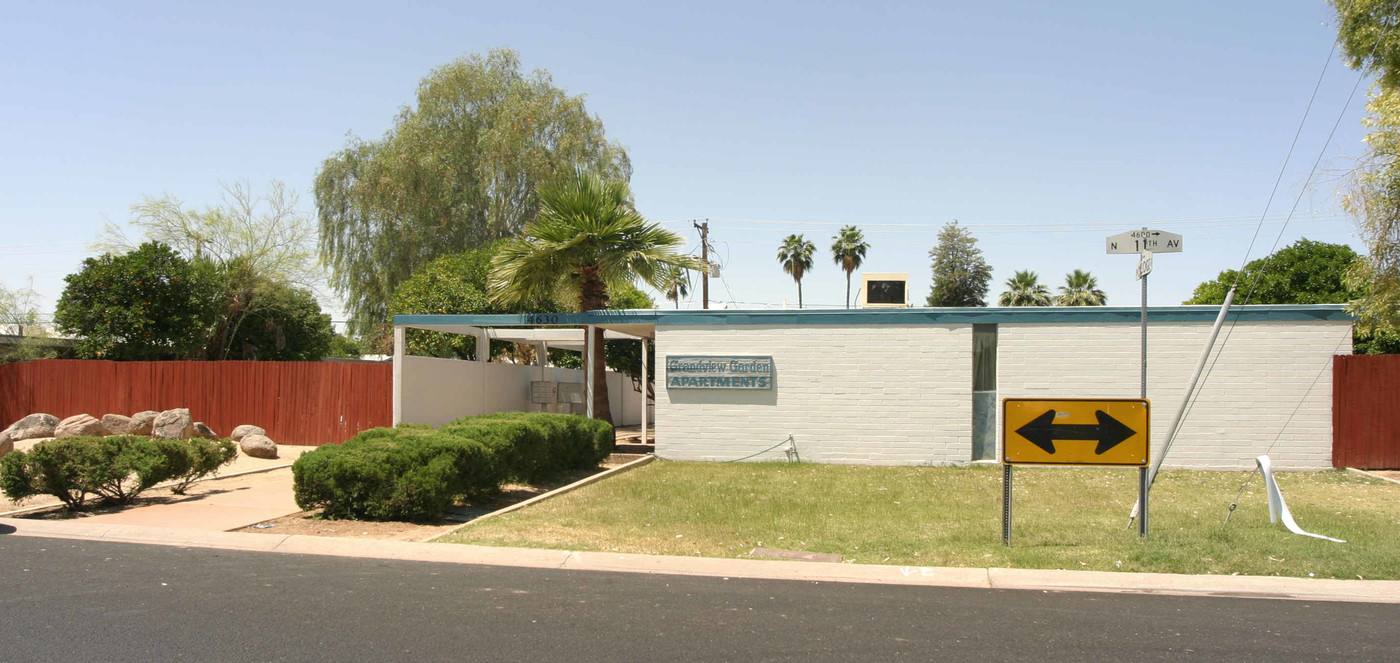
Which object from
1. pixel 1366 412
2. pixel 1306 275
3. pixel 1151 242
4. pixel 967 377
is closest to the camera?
pixel 1151 242

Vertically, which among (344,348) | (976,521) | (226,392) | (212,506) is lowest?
(212,506)

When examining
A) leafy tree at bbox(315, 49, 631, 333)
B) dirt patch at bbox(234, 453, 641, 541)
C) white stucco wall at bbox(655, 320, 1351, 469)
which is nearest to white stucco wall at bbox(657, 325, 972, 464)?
white stucco wall at bbox(655, 320, 1351, 469)

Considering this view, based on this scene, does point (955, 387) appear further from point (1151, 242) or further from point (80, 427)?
point (80, 427)

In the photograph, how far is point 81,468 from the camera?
10.7 metres

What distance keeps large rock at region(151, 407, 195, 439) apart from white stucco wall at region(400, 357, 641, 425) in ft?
12.7

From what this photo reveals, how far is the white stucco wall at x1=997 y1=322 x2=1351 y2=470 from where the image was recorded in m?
15.8

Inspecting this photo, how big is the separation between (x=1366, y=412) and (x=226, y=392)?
69.4 ft

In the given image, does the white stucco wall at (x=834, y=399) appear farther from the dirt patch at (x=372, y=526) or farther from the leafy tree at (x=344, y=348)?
the leafy tree at (x=344, y=348)

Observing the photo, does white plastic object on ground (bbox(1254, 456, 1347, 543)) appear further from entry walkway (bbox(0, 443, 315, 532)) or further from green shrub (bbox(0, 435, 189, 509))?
green shrub (bbox(0, 435, 189, 509))

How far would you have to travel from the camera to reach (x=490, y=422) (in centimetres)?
1305

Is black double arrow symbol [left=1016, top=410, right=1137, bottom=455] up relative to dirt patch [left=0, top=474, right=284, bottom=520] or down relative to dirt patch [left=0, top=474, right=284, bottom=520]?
up

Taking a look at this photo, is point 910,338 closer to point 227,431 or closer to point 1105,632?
point 1105,632

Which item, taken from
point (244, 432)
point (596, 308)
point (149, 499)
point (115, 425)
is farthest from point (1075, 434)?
point (115, 425)

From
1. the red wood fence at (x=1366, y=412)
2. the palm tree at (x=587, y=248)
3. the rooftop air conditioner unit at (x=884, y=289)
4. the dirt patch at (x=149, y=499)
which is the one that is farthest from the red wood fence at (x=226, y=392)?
the red wood fence at (x=1366, y=412)
